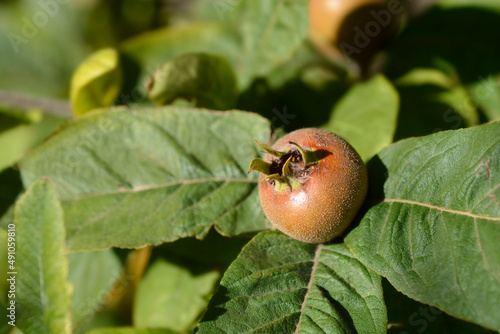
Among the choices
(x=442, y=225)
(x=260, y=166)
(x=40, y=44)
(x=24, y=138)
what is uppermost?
(x=260, y=166)

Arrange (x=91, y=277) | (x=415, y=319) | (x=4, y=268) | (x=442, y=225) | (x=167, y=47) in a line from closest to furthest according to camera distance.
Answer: (x=442, y=225) → (x=415, y=319) → (x=4, y=268) → (x=91, y=277) → (x=167, y=47)

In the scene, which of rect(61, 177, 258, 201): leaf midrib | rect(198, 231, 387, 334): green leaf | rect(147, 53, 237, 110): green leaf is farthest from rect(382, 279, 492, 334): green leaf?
rect(147, 53, 237, 110): green leaf

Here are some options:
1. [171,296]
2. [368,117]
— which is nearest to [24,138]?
[171,296]

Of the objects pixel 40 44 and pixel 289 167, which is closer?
pixel 289 167

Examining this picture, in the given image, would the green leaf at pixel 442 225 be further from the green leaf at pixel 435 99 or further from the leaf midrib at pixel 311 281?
the green leaf at pixel 435 99

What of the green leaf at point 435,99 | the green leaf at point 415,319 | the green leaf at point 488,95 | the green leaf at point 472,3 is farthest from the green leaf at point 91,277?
the green leaf at point 472,3

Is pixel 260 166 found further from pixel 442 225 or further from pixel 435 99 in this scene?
pixel 435 99

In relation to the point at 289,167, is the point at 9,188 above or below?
below
